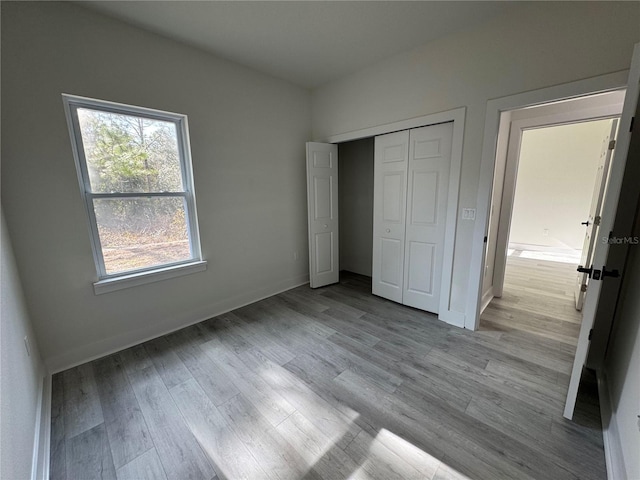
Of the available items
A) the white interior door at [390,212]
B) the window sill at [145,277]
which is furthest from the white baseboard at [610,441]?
the window sill at [145,277]

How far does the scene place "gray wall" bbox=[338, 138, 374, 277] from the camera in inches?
158

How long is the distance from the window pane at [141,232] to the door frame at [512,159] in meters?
3.42

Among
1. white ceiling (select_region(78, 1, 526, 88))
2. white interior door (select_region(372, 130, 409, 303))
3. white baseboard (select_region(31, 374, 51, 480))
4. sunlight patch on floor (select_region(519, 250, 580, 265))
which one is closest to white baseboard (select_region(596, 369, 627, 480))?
white interior door (select_region(372, 130, 409, 303))

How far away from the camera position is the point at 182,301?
106 inches

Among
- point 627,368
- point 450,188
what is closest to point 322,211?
point 450,188

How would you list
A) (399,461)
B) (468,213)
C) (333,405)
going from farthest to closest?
(468,213) < (333,405) < (399,461)

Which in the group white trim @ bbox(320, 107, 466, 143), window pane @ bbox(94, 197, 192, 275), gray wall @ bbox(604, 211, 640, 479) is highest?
white trim @ bbox(320, 107, 466, 143)

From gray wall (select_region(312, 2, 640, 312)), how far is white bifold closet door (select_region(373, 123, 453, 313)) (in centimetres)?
22

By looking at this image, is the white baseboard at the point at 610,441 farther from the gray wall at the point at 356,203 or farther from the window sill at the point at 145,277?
the window sill at the point at 145,277

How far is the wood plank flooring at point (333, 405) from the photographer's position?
1325 mm

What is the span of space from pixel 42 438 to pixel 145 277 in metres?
1.24

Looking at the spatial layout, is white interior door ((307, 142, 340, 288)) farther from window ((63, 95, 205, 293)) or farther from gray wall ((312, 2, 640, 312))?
window ((63, 95, 205, 293))

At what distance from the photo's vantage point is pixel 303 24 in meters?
2.18

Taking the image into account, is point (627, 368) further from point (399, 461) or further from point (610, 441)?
point (399, 461)
